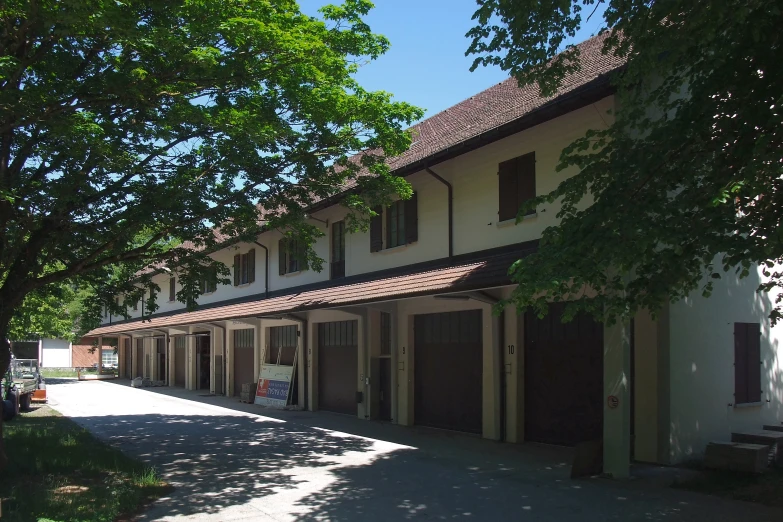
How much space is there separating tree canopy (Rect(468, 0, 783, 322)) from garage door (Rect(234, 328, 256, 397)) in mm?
19637

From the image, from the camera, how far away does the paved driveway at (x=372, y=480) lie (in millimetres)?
7949

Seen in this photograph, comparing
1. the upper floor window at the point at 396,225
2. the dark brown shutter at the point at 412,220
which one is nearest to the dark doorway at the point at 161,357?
the upper floor window at the point at 396,225

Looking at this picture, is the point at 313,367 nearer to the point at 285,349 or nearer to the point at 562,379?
the point at 285,349

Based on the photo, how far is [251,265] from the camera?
24.8 m

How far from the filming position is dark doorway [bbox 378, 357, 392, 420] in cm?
1736

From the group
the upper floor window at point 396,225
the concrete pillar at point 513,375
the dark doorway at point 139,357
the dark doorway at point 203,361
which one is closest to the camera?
the concrete pillar at point 513,375

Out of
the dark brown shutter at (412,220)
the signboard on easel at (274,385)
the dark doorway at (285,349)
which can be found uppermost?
the dark brown shutter at (412,220)

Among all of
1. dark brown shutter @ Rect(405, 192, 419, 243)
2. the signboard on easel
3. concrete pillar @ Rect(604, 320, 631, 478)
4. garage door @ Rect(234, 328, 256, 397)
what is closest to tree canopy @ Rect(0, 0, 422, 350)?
dark brown shutter @ Rect(405, 192, 419, 243)

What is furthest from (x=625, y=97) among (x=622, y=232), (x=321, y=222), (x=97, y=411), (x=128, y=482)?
(x=97, y=411)

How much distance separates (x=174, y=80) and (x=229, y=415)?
12.5 m

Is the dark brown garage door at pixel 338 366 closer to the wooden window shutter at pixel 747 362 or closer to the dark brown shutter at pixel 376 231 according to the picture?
the dark brown shutter at pixel 376 231

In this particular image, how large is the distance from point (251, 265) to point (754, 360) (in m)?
17.5

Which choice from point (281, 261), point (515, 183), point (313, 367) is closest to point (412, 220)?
point (515, 183)

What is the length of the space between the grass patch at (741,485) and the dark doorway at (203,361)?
25132mm
